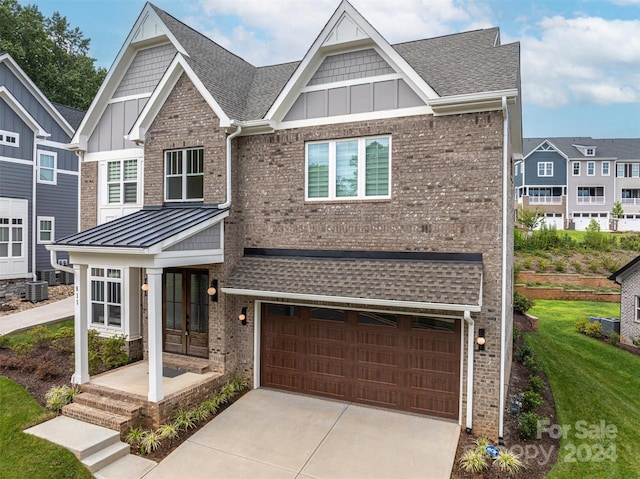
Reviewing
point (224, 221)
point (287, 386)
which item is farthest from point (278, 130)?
point (287, 386)

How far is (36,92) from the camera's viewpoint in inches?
760

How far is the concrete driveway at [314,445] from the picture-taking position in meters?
6.62

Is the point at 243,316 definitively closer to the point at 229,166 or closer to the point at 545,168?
the point at 229,166

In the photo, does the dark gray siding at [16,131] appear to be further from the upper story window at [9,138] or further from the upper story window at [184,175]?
the upper story window at [184,175]

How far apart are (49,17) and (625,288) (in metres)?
48.8

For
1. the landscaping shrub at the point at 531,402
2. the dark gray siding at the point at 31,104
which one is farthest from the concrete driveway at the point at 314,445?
the dark gray siding at the point at 31,104

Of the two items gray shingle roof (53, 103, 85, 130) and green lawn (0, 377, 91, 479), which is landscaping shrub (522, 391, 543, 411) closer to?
green lawn (0, 377, 91, 479)

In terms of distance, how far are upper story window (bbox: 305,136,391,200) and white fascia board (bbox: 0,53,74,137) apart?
17.0 metres

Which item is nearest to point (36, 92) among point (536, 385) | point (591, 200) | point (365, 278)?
point (365, 278)

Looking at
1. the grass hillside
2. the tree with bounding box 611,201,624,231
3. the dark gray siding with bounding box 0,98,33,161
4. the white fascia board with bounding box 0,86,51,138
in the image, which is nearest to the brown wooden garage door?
the dark gray siding with bounding box 0,98,33,161

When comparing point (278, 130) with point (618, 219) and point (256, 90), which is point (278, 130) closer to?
point (256, 90)

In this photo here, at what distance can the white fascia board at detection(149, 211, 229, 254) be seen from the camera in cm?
775

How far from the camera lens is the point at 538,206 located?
1751 inches

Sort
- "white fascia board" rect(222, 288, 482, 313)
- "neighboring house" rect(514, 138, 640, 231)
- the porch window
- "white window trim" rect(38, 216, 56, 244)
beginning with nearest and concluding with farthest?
"white fascia board" rect(222, 288, 482, 313) → the porch window → "white window trim" rect(38, 216, 56, 244) → "neighboring house" rect(514, 138, 640, 231)
